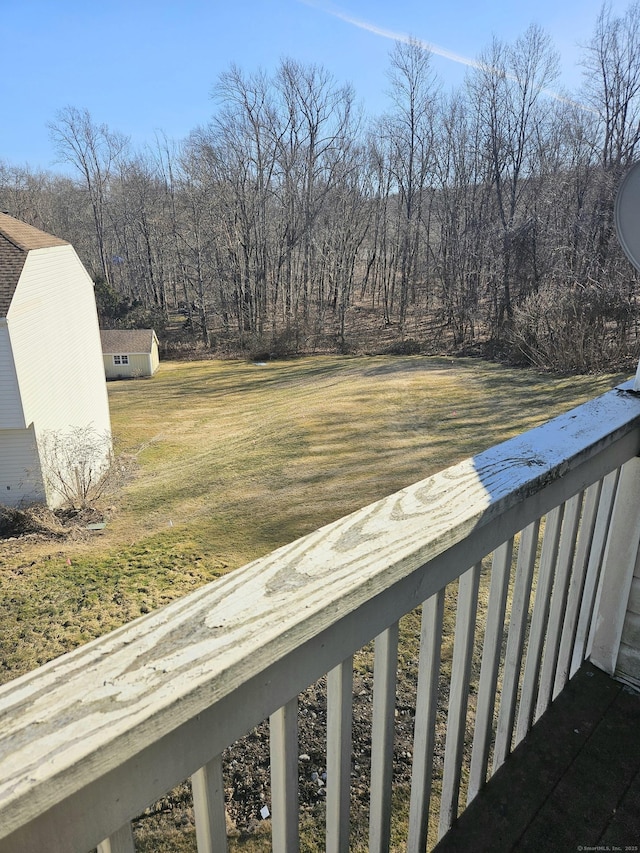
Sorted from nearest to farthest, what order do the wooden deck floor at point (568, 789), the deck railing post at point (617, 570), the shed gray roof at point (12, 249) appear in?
the wooden deck floor at point (568, 789) → the deck railing post at point (617, 570) → the shed gray roof at point (12, 249)

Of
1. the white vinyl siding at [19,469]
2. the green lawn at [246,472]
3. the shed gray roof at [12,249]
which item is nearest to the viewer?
the green lawn at [246,472]

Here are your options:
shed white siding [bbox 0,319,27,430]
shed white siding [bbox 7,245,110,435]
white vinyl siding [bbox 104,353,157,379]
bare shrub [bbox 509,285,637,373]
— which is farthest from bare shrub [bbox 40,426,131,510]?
bare shrub [bbox 509,285,637,373]

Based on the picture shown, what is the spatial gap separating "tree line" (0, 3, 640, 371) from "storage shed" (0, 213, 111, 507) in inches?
468

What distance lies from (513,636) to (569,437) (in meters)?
0.51

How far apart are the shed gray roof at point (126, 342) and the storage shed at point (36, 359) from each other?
8.92 meters

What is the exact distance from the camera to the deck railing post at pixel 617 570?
164 centimetres

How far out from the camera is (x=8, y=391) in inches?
421

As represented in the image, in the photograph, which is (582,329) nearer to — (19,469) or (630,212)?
(630,212)

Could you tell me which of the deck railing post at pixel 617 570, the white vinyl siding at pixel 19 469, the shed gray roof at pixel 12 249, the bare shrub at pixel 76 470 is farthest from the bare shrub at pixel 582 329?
the white vinyl siding at pixel 19 469

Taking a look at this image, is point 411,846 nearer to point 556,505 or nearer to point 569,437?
point 556,505

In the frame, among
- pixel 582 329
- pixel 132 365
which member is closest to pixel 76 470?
pixel 582 329

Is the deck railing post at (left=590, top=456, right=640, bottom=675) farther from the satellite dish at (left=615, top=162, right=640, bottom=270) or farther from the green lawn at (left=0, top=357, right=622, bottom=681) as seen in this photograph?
the green lawn at (left=0, top=357, right=622, bottom=681)

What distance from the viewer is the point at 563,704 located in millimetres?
1661

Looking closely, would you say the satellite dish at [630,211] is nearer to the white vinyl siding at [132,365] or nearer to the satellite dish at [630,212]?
the satellite dish at [630,212]
